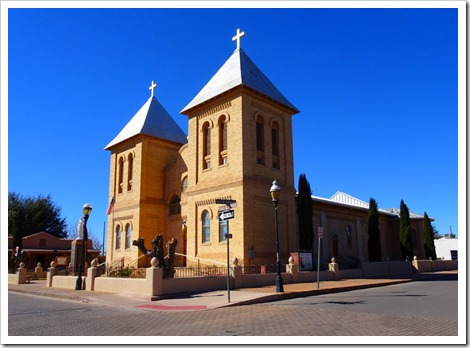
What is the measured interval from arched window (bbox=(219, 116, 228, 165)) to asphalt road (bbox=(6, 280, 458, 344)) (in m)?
13.4

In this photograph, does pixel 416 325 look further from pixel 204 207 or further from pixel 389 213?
pixel 389 213

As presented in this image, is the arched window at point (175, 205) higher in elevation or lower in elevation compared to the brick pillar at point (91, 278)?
higher

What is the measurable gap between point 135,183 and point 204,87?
9.09m

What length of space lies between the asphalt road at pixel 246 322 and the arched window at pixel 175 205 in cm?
1693

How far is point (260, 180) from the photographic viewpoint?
25781 millimetres

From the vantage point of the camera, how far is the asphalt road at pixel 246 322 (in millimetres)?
8443

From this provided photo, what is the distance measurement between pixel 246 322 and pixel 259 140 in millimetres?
17844

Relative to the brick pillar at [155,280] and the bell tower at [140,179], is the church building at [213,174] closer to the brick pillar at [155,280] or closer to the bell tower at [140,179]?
the bell tower at [140,179]

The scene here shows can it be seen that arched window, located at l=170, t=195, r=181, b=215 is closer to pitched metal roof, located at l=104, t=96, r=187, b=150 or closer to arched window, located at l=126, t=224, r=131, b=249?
arched window, located at l=126, t=224, r=131, b=249

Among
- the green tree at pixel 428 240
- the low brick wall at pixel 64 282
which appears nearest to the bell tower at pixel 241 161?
the low brick wall at pixel 64 282

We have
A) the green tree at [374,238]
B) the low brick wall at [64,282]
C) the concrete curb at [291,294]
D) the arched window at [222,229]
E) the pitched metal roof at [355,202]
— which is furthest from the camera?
the pitched metal roof at [355,202]

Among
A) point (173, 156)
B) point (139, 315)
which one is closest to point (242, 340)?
point (139, 315)

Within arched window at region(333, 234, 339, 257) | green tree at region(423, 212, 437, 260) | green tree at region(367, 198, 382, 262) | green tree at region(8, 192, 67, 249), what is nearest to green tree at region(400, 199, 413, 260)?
green tree at region(367, 198, 382, 262)

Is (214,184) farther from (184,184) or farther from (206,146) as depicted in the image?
(184,184)
